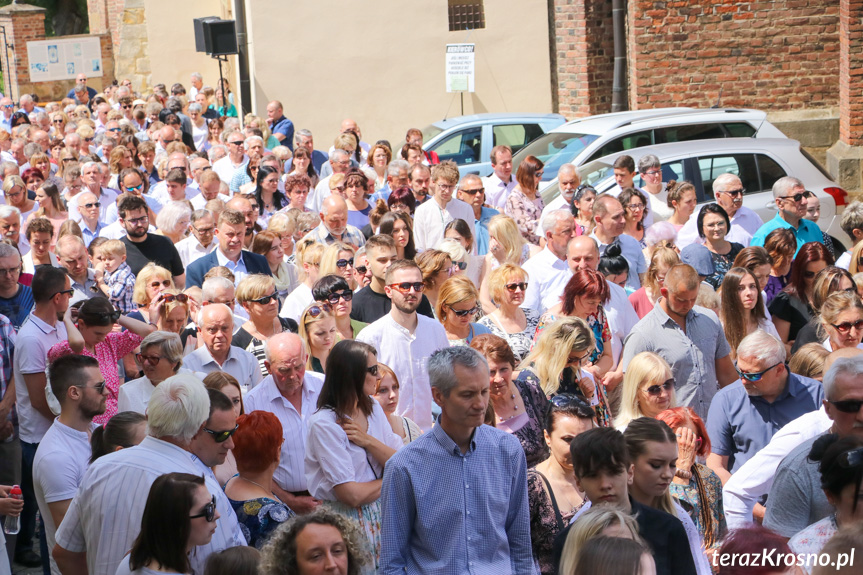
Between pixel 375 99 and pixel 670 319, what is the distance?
1493 cm

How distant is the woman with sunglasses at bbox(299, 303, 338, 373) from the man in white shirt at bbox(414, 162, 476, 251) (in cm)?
356

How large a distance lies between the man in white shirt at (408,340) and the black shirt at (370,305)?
70cm

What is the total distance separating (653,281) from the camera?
7910 millimetres

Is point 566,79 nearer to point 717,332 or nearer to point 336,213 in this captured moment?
point 336,213

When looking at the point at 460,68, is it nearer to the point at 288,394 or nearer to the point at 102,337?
the point at 102,337

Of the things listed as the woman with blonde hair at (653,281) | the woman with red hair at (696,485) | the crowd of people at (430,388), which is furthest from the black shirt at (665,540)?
the woman with blonde hair at (653,281)

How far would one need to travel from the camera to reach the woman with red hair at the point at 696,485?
4.87 m

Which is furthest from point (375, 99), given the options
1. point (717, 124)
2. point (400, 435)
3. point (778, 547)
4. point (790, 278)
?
point (778, 547)

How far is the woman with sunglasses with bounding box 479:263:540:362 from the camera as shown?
7059mm

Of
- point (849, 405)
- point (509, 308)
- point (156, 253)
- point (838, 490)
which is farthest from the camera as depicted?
point (156, 253)

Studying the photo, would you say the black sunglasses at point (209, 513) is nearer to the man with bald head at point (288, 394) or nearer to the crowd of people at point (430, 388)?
the crowd of people at point (430, 388)

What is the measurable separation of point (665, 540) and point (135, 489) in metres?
2.16

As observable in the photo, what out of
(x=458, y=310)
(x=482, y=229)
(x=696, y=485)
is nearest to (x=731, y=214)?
(x=482, y=229)

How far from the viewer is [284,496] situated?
17.5 feet
